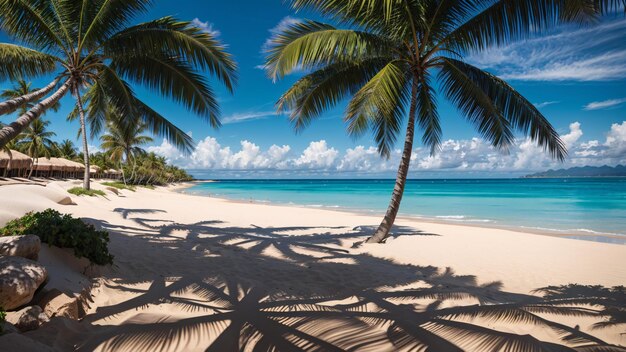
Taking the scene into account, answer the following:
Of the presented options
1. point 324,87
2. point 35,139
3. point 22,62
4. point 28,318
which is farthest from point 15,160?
point 28,318

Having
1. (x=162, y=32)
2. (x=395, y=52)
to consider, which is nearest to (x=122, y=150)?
(x=162, y=32)

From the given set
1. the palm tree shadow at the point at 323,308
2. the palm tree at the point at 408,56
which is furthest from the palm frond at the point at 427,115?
the palm tree shadow at the point at 323,308

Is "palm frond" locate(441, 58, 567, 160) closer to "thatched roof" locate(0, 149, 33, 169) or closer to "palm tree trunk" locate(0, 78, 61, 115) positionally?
"palm tree trunk" locate(0, 78, 61, 115)

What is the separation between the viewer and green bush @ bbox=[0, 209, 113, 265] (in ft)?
12.2

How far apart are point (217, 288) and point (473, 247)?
656cm

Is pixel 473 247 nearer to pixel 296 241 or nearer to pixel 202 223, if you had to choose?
pixel 296 241

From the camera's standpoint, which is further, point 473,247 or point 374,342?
point 473,247

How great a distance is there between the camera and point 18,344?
1.87 metres

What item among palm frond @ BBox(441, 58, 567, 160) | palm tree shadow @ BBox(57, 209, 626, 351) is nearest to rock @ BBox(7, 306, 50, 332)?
palm tree shadow @ BBox(57, 209, 626, 351)

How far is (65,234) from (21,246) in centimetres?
78

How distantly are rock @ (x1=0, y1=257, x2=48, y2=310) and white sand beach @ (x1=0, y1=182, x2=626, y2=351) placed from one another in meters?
0.31

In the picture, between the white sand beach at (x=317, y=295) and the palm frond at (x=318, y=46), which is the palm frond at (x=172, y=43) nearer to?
the palm frond at (x=318, y=46)

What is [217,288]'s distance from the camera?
373cm

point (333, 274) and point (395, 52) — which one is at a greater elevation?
point (395, 52)
